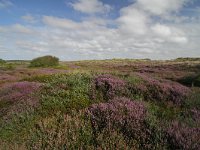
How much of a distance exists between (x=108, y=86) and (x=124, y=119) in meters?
3.47

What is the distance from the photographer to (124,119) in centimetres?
668

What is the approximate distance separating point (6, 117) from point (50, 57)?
132ft

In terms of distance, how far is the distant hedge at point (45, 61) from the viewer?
4691 cm

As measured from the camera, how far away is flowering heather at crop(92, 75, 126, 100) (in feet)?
31.1

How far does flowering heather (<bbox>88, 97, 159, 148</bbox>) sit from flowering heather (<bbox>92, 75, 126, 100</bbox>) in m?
1.65

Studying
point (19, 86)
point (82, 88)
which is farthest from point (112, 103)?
point (19, 86)

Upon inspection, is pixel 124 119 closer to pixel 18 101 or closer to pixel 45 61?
pixel 18 101

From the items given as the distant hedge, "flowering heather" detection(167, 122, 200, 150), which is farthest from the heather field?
the distant hedge

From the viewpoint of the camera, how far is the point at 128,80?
10797 mm

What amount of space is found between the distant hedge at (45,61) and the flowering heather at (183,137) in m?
42.2

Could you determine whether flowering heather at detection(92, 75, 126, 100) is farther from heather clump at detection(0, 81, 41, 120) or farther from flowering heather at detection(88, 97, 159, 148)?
heather clump at detection(0, 81, 41, 120)

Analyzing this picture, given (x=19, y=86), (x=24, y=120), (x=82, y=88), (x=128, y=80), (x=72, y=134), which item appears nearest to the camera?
(x=72, y=134)

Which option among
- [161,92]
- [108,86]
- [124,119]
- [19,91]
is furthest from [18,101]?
[161,92]

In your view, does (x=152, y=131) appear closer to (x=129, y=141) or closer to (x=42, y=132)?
(x=129, y=141)
